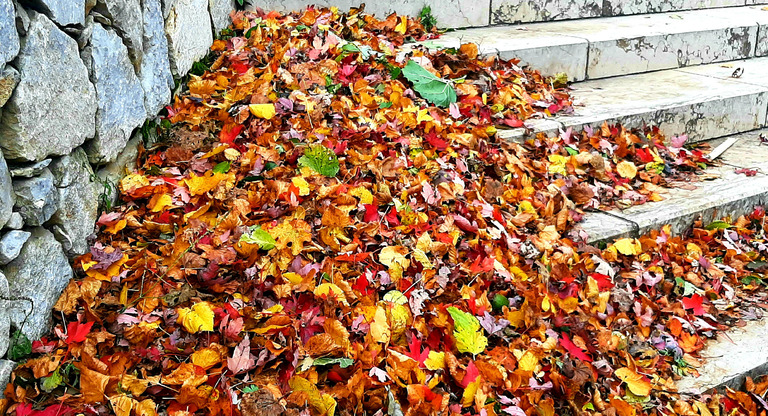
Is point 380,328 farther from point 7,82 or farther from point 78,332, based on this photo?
point 7,82

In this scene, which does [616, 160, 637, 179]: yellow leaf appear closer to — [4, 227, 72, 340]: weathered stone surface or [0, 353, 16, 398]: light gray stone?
[4, 227, 72, 340]: weathered stone surface

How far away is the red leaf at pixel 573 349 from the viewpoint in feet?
7.00

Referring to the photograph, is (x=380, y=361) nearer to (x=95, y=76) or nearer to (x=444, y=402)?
(x=444, y=402)

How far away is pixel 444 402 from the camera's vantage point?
5.80 feet

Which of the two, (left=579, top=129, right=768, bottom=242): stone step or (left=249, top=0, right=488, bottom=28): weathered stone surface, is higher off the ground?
(left=249, top=0, right=488, bottom=28): weathered stone surface

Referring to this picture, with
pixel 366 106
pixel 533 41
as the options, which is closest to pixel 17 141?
pixel 366 106

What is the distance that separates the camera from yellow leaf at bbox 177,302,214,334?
1860mm

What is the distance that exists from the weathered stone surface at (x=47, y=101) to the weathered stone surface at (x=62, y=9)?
0.03 meters

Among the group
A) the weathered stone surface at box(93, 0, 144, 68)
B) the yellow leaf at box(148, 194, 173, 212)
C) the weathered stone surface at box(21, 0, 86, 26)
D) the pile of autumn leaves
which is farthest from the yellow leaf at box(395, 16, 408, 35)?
the weathered stone surface at box(21, 0, 86, 26)

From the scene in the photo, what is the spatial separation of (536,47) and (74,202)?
2869 mm

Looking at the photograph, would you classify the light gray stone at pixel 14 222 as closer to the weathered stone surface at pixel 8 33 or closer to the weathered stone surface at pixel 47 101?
the weathered stone surface at pixel 47 101

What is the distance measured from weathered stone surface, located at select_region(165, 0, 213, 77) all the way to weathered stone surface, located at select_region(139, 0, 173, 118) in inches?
2.9

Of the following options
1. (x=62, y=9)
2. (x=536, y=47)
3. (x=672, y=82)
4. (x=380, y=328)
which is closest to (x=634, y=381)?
(x=380, y=328)

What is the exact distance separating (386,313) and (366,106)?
4.41ft
